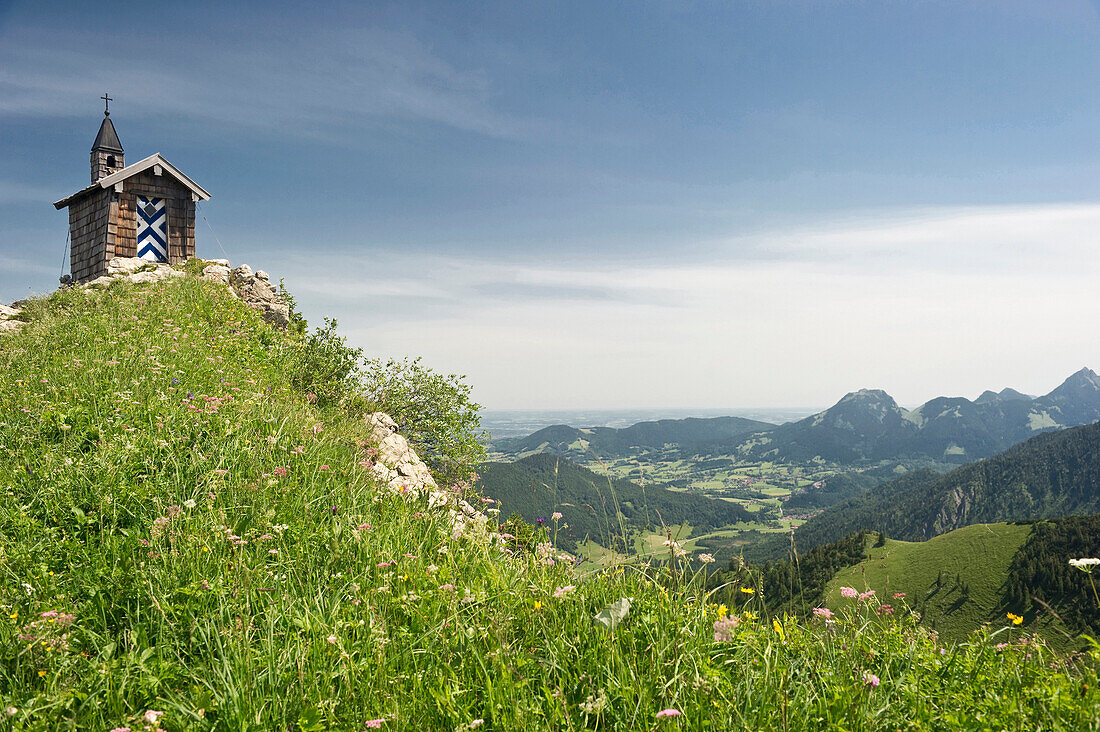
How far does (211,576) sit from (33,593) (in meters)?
1.33

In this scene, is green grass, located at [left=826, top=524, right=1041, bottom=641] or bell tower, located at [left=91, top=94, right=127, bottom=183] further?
green grass, located at [left=826, top=524, right=1041, bottom=641]

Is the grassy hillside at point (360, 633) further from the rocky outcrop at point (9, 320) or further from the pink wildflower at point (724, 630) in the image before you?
the rocky outcrop at point (9, 320)

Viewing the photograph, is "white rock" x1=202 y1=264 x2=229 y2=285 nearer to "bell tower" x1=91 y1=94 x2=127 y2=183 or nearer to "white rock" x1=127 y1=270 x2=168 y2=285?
"white rock" x1=127 y1=270 x2=168 y2=285

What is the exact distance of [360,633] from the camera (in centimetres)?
407

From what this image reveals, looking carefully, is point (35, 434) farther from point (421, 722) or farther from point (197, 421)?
point (421, 722)

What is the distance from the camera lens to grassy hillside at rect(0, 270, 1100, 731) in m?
3.42

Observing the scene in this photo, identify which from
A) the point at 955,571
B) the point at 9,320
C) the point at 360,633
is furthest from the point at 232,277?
the point at 955,571

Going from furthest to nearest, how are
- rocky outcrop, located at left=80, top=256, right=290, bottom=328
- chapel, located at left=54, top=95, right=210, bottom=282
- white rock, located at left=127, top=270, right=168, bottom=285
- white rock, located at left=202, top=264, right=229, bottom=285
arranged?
chapel, located at left=54, top=95, right=210, bottom=282
white rock, located at left=202, top=264, right=229, bottom=285
rocky outcrop, located at left=80, top=256, right=290, bottom=328
white rock, located at left=127, top=270, right=168, bottom=285

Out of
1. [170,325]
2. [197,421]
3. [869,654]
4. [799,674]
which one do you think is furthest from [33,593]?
[170,325]

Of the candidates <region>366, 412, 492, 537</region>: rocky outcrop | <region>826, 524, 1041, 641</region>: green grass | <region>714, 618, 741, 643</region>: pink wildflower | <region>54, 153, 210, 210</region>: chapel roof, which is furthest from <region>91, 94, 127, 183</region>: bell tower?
<region>826, 524, 1041, 641</region>: green grass

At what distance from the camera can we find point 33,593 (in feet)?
14.4

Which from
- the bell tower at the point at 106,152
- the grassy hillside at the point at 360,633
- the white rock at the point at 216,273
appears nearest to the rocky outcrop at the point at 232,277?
the white rock at the point at 216,273

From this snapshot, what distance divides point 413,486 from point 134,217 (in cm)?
2883

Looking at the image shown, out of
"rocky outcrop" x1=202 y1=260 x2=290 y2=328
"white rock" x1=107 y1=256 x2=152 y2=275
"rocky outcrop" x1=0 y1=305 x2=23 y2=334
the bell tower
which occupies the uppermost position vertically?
the bell tower
